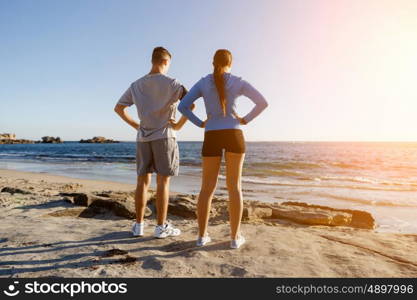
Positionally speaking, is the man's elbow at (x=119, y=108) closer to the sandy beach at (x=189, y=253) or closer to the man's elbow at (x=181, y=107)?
the man's elbow at (x=181, y=107)

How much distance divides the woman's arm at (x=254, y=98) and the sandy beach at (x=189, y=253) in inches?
56.3

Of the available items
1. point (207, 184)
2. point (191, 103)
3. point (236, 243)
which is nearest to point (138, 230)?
point (207, 184)

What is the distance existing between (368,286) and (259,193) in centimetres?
847

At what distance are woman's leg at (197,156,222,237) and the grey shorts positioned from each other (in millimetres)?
419

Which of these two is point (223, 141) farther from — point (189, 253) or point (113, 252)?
point (113, 252)

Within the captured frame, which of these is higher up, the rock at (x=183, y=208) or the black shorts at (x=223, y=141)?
the black shorts at (x=223, y=141)

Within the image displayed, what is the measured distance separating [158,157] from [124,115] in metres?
0.72

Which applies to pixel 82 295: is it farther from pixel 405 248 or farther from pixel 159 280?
pixel 405 248

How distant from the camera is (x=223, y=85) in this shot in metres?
3.31

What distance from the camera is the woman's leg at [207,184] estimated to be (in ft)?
11.3

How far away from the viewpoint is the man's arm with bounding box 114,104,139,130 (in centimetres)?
392

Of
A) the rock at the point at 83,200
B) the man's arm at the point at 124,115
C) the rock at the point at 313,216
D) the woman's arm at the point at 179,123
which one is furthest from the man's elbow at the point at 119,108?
the rock at the point at 313,216

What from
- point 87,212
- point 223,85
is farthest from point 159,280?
point 87,212

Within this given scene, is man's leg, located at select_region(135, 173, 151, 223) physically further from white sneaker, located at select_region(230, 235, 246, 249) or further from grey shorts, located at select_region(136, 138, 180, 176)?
white sneaker, located at select_region(230, 235, 246, 249)
